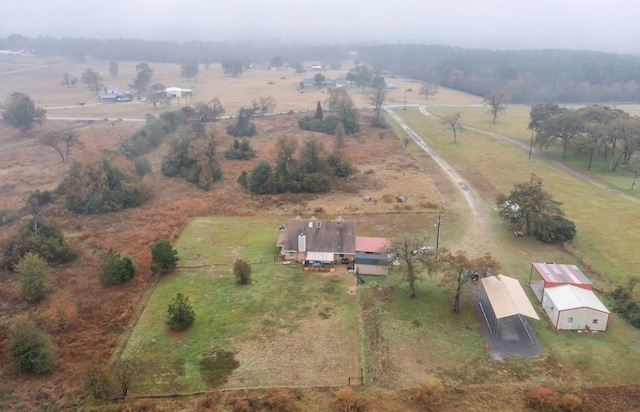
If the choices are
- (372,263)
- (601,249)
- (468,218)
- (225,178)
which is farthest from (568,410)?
(225,178)

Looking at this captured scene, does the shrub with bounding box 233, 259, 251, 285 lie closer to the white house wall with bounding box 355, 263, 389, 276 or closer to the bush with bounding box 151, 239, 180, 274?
the bush with bounding box 151, 239, 180, 274

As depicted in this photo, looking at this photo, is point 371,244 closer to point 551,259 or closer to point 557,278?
point 557,278

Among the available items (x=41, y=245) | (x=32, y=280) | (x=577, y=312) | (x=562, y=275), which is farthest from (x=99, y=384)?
(x=562, y=275)

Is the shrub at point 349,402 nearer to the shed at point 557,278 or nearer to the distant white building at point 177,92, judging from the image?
the shed at point 557,278

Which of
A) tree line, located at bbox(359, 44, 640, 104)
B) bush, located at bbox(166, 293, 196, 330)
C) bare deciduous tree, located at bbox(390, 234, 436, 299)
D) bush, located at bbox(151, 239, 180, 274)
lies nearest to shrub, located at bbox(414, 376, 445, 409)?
bare deciduous tree, located at bbox(390, 234, 436, 299)

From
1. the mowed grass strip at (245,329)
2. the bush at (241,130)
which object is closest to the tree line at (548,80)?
the bush at (241,130)

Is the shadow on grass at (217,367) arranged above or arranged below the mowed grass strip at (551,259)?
below
